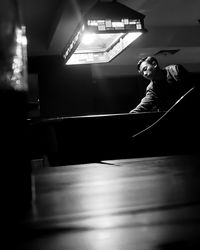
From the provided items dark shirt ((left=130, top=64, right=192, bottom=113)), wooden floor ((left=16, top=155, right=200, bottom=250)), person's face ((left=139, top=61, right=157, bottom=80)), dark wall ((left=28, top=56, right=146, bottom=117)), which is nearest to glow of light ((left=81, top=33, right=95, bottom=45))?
person's face ((left=139, top=61, right=157, bottom=80))

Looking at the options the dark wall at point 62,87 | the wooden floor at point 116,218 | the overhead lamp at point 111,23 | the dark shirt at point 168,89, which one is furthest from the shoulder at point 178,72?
the dark wall at point 62,87

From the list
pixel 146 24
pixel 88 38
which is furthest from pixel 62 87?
pixel 88 38

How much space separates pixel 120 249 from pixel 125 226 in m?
0.06

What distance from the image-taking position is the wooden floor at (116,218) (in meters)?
0.22

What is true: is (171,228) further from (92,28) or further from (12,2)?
(92,28)

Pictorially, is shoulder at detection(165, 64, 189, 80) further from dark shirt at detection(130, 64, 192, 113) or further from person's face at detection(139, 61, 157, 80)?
person's face at detection(139, 61, 157, 80)

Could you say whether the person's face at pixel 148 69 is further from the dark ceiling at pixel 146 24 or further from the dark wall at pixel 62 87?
the dark wall at pixel 62 87

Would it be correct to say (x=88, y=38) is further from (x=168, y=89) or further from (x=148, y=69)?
(x=168, y=89)

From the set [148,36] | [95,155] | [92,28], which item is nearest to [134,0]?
[92,28]

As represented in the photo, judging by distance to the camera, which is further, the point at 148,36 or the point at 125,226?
the point at 148,36

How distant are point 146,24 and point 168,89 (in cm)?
253

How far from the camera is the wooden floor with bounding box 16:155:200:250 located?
0.22 meters

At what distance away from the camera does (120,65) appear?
9227mm

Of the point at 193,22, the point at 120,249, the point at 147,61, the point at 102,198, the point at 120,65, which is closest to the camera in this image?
the point at 120,249
